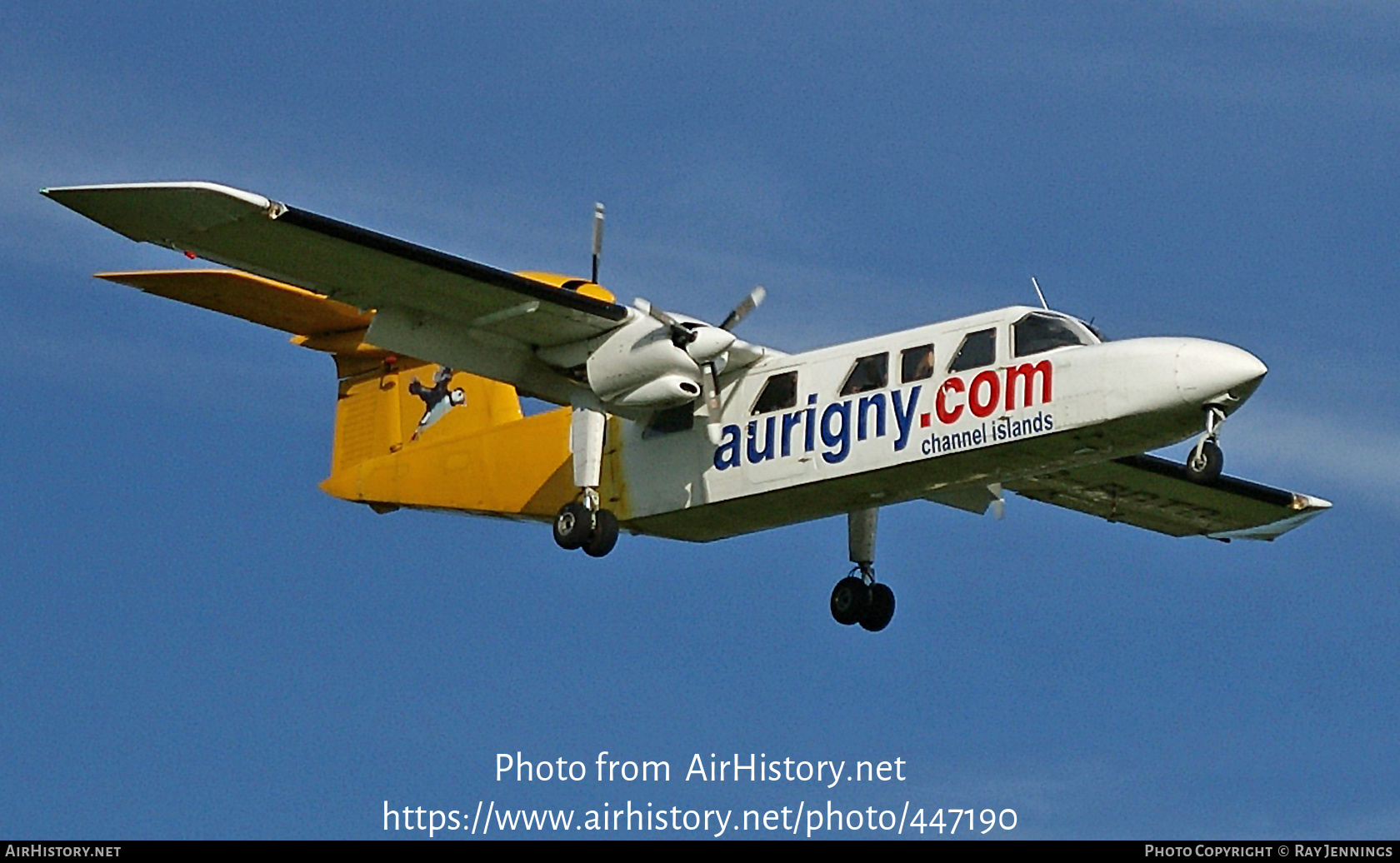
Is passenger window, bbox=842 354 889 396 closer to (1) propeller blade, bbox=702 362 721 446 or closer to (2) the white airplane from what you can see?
(2) the white airplane

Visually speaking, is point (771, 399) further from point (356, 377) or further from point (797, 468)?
point (356, 377)

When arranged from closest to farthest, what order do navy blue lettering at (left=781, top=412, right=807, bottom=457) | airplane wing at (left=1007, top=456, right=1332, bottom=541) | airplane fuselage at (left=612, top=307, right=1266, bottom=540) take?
airplane fuselage at (left=612, top=307, right=1266, bottom=540), navy blue lettering at (left=781, top=412, right=807, bottom=457), airplane wing at (left=1007, top=456, right=1332, bottom=541)

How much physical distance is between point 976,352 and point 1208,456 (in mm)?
2453

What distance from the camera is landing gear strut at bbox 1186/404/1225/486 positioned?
938 inches

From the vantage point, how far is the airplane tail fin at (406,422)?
90.9ft

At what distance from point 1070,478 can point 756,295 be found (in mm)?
4739

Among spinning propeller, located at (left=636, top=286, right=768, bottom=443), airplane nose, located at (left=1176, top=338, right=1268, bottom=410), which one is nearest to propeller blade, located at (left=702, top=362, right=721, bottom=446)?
spinning propeller, located at (left=636, top=286, right=768, bottom=443)

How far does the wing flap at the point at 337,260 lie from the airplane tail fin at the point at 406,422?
5.35 ft

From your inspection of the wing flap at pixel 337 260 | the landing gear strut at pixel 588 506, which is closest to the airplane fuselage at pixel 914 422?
the landing gear strut at pixel 588 506

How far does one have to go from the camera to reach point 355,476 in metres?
29.3

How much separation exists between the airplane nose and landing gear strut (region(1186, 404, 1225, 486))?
128 mm

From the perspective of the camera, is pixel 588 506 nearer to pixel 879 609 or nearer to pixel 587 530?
pixel 587 530

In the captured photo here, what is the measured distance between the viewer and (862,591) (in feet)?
91.5

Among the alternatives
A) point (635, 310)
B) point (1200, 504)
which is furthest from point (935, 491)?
point (1200, 504)
